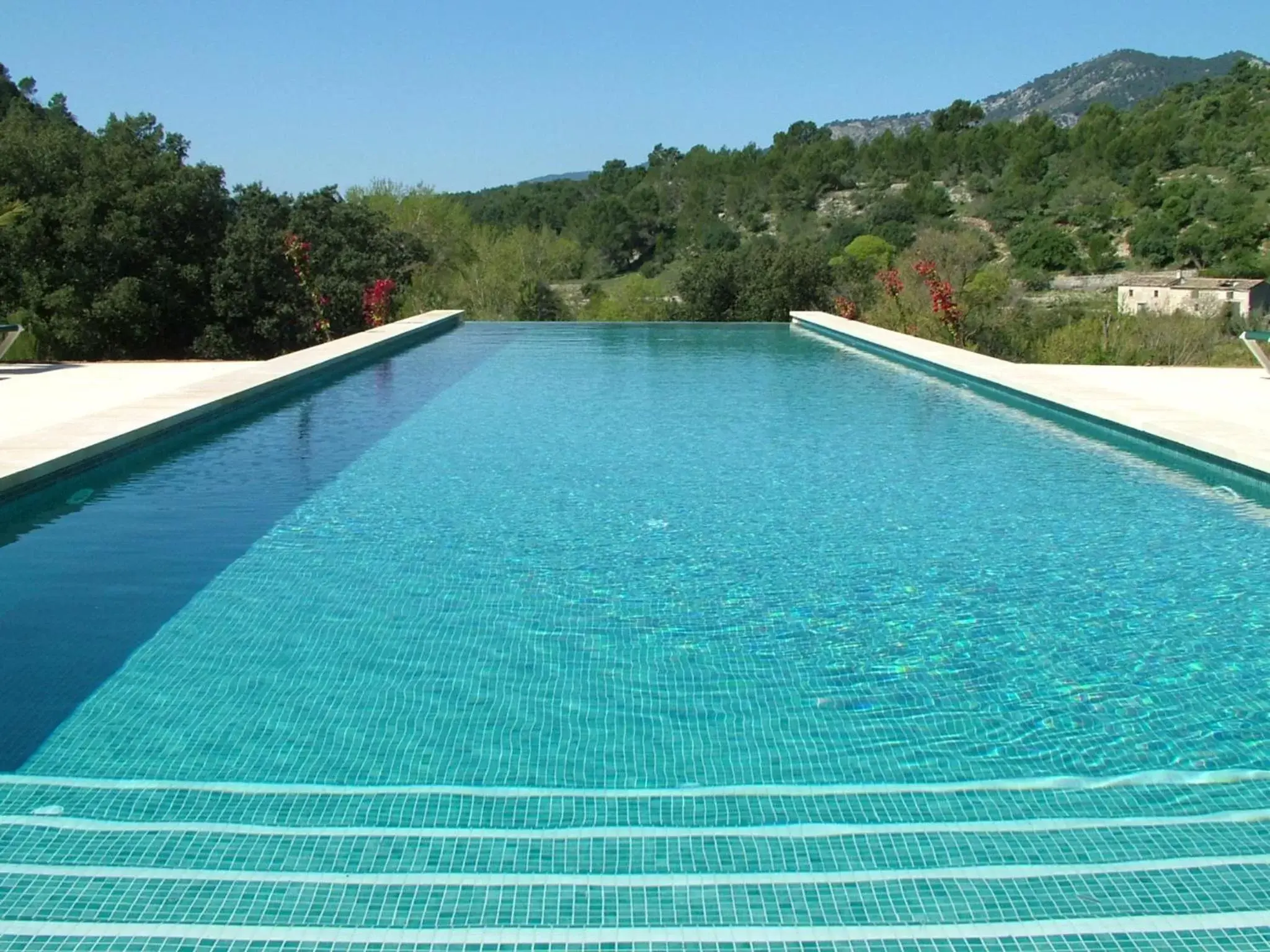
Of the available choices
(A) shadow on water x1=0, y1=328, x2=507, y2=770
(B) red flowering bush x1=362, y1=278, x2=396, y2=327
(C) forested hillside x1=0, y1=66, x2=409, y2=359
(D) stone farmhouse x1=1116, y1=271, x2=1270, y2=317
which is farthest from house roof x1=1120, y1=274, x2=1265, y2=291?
(A) shadow on water x1=0, y1=328, x2=507, y2=770

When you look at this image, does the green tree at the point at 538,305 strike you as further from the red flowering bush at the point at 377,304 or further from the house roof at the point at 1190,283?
the house roof at the point at 1190,283

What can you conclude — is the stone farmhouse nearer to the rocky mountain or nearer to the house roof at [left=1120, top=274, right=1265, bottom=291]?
the house roof at [left=1120, top=274, right=1265, bottom=291]

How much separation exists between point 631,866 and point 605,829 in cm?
15

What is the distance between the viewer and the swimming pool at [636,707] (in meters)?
2.07

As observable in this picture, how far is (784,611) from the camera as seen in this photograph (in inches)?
145

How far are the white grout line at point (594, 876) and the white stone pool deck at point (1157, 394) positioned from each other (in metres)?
3.51

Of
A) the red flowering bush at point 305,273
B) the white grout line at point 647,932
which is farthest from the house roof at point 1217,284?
the white grout line at point 647,932

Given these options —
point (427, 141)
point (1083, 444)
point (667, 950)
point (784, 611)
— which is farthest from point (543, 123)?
point (667, 950)

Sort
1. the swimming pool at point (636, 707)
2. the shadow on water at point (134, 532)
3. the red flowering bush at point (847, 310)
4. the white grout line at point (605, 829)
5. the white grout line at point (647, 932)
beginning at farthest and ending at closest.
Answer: the red flowering bush at point (847, 310) → the shadow on water at point (134, 532) → the white grout line at point (605, 829) → the swimming pool at point (636, 707) → the white grout line at point (647, 932)

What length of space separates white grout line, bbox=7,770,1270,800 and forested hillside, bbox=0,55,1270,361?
8.31m

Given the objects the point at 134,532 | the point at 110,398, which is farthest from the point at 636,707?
the point at 110,398

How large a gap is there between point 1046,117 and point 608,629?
1825 inches

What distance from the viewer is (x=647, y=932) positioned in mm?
1979

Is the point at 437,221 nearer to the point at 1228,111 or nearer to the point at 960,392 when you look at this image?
the point at 960,392
